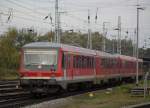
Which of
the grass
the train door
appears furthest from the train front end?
the grass

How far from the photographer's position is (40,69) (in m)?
25.8

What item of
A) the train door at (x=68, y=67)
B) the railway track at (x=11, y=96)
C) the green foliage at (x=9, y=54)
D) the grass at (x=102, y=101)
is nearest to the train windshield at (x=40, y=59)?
the train door at (x=68, y=67)

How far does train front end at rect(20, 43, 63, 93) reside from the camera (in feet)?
83.9

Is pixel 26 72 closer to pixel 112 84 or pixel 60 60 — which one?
pixel 60 60

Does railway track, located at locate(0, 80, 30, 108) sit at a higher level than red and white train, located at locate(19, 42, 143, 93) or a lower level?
lower

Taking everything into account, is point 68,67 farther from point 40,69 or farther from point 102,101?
point 102,101

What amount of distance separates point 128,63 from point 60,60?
27.7m

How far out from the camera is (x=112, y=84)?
44.8 meters

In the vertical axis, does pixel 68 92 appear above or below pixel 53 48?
below

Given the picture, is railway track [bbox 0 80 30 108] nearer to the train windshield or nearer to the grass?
the train windshield

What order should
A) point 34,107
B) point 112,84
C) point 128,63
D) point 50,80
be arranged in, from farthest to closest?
point 128,63 → point 112,84 → point 50,80 → point 34,107

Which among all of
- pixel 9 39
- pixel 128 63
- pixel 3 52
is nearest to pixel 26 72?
pixel 128 63

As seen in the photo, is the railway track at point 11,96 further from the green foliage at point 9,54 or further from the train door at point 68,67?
the green foliage at point 9,54

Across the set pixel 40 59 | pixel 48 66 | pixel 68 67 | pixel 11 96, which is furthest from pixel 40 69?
pixel 11 96
